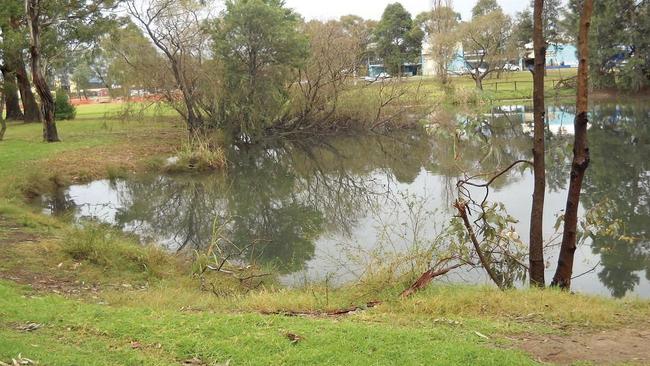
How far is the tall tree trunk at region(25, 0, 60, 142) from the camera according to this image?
2164cm

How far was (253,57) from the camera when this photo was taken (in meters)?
31.2

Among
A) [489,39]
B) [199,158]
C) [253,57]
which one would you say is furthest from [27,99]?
[489,39]

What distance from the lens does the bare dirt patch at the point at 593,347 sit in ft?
14.6

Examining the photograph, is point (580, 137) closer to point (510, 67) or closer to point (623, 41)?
point (623, 41)

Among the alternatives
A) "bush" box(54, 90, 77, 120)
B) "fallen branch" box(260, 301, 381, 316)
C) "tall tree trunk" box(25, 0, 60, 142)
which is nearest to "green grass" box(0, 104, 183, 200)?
"tall tree trunk" box(25, 0, 60, 142)

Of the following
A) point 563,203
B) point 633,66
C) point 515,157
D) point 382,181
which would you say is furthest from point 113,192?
point 633,66

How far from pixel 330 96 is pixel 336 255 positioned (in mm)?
23691

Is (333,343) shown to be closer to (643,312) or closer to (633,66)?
(643,312)

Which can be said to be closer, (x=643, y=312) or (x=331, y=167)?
(x=643, y=312)

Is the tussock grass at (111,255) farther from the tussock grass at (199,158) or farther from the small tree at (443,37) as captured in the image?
the small tree at (443,37)

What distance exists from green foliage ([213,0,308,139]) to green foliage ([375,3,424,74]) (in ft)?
134

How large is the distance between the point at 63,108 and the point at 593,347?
38161mm

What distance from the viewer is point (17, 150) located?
21.5 meters

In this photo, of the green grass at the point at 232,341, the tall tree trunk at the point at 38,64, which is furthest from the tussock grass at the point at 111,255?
the tall tree trunk at the point at 38,64
